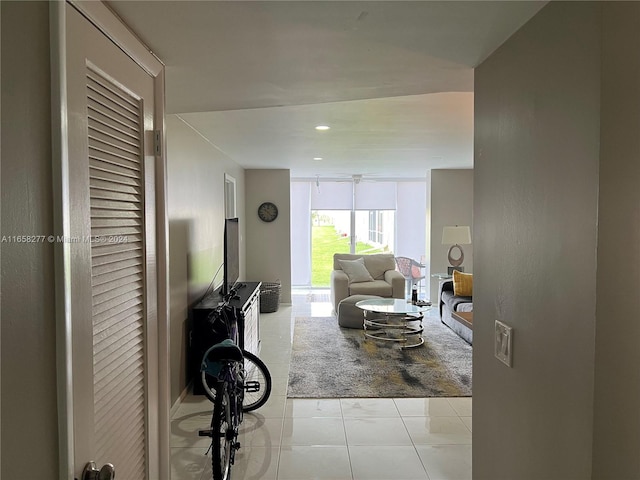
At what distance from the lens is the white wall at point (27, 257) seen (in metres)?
0.82

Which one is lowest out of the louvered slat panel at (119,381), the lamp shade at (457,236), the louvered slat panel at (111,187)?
the louvered slat panel at (119,381)

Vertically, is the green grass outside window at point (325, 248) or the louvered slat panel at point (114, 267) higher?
the louvered slat panel at point (114, 267)

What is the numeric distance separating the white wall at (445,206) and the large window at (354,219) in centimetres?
169

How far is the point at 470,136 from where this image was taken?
4836 mm

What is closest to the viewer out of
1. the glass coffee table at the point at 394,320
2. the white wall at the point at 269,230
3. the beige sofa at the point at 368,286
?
the glass coffee table at the point at 394,320

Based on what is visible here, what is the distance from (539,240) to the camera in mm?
1271

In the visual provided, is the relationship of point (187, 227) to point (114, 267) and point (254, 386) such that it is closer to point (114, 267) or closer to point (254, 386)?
point (254, 386)

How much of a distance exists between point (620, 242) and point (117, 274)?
1278 millimetres

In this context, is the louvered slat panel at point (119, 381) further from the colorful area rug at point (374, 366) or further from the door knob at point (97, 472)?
the colorful area rug at point (374, 366)

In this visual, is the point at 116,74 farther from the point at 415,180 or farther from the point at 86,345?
the point at 415,180

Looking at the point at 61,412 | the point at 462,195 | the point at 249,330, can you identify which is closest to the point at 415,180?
the point at 462,195

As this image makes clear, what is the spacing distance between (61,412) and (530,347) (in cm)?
121

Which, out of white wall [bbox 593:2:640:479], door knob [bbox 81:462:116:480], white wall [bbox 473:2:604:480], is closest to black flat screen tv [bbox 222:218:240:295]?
white wall [bbox 473:2:604:480]

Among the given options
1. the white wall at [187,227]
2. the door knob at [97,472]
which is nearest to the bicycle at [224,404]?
the white wall at [187,227]
